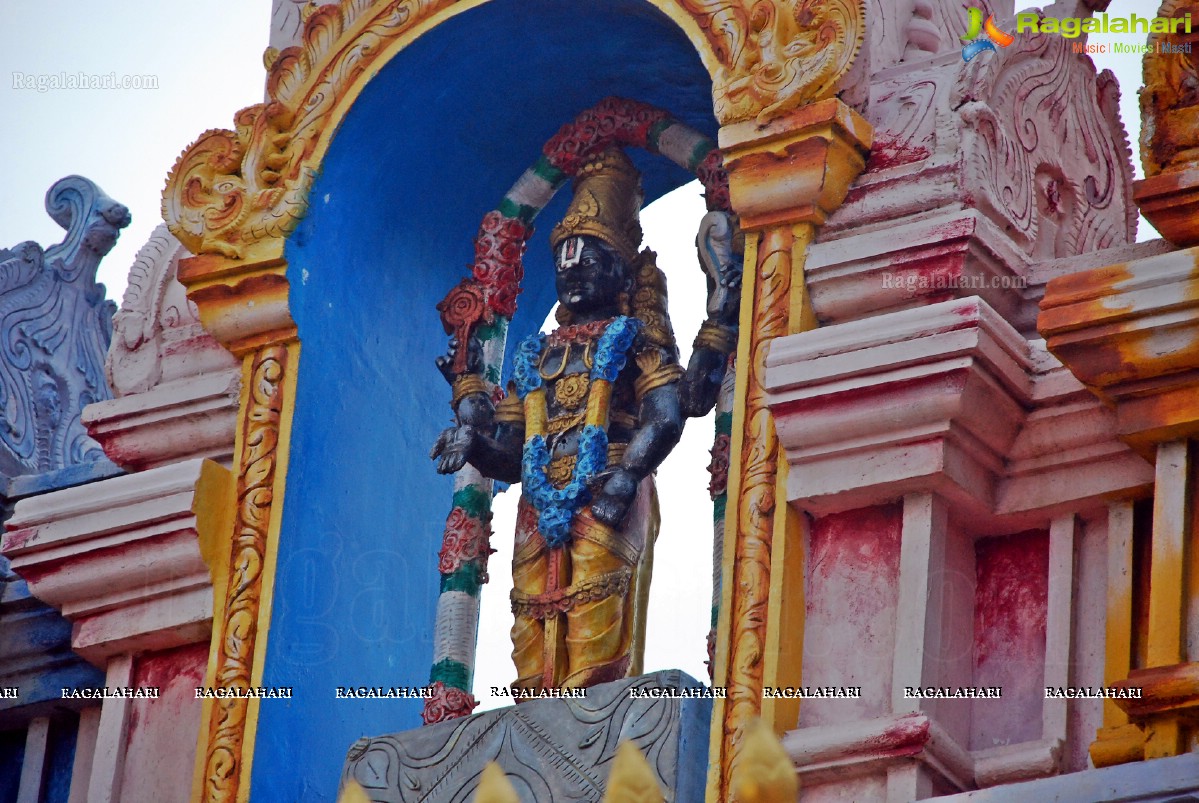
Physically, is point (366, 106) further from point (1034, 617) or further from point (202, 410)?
point (1034, 617)

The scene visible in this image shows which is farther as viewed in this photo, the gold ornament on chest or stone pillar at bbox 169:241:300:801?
the gold ornament on chest

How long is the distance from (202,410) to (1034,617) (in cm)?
314

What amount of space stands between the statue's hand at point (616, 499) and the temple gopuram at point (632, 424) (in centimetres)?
1

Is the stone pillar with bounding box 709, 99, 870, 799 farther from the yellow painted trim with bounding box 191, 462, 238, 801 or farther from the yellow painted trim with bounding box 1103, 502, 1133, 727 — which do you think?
the yellow painted trim with bounding box 191, 462, 238, 801

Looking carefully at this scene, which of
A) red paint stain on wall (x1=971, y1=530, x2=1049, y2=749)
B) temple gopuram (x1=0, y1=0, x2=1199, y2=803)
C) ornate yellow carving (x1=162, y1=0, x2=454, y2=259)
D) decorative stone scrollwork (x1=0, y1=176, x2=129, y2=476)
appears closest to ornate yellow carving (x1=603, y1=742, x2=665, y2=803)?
temple gopuram (x1=0, y1=0, x2=1199, y2=803)

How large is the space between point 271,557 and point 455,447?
0.73 m

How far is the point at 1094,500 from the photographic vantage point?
8914mm

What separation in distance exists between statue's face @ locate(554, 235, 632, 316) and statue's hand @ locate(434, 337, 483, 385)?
38cm

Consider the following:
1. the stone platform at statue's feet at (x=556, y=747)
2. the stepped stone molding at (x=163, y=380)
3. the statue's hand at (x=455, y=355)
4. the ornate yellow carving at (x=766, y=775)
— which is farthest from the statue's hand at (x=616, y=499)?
the ornate yellow carving at (x=766, y=775)

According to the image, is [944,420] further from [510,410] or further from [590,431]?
[510,410]

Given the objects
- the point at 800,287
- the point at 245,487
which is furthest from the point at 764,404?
the point at 245,487

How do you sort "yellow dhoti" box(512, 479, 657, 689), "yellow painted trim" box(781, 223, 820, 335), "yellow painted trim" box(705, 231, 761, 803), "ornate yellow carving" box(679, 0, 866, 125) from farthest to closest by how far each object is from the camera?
"yellow dhoti" box(512, 479, 657, 689) → "ornate yellow carving" box(679, 0, 866, 125) → "yellow painted trim" box(781, 223, 820, 335) → "yellow painted trim" box(705, 231, 761, 803)

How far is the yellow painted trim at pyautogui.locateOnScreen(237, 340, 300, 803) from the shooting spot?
9734mm

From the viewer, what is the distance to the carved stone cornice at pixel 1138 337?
8.56m
